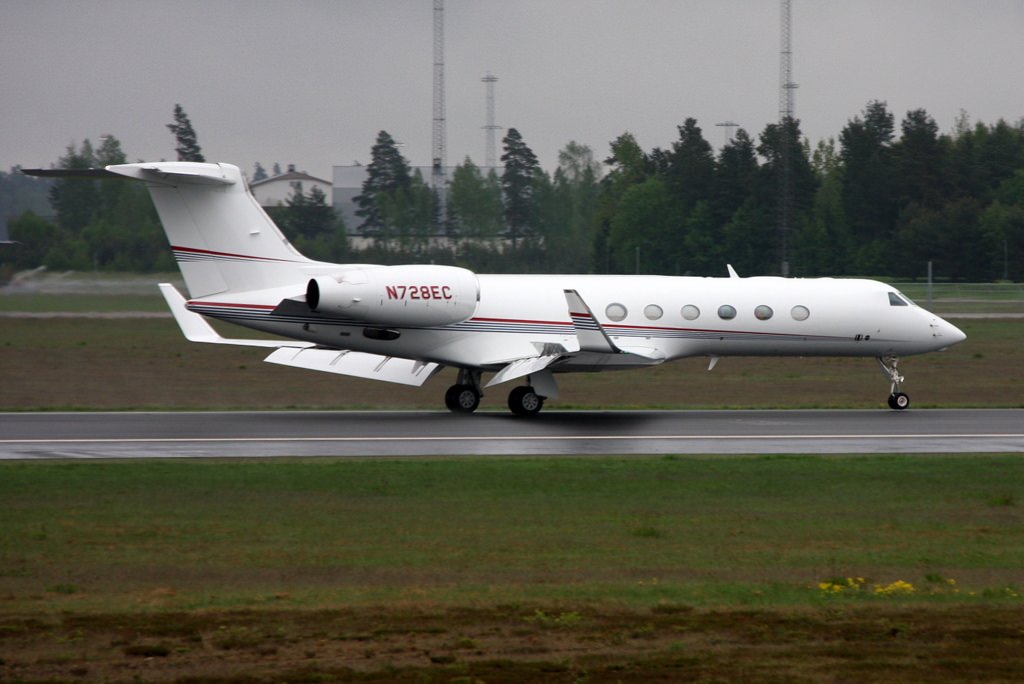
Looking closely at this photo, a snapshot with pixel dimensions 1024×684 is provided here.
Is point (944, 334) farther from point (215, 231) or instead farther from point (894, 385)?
point (215, 231)

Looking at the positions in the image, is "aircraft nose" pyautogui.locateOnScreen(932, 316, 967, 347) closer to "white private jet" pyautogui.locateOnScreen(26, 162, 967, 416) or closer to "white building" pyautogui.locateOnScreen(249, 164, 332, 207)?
"white private jet" pyautogui.locateOnScreen(26, 162, 967, 416)

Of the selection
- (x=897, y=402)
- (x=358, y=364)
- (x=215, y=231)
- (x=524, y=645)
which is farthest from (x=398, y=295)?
(x=524, y=645)

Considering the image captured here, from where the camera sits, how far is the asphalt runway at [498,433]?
19.1 m

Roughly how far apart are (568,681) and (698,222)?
2636 inches

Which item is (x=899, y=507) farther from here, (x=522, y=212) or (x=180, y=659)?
(x=522, y=212)

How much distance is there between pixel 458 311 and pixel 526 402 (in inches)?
85.4

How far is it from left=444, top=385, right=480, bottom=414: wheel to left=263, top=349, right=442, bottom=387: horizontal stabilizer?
0.67m

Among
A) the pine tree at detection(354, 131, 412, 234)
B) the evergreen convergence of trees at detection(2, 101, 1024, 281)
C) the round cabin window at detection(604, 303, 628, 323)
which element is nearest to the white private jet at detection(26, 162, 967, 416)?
the round cabin window at detection(604, 303, 628, 323)

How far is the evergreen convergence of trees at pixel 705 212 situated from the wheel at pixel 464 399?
1220 inches

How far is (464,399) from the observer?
25.2 m

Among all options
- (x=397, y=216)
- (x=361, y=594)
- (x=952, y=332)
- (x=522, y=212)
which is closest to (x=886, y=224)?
(x=522, y=212)

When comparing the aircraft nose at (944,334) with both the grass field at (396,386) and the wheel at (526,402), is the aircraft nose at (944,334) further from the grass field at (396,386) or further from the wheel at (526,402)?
the wheel at (526,402)

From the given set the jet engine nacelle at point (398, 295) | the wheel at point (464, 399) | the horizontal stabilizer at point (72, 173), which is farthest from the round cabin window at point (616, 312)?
the horizontal stabilizer at point (72, 173)

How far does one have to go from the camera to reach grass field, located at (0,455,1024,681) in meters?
8.42
